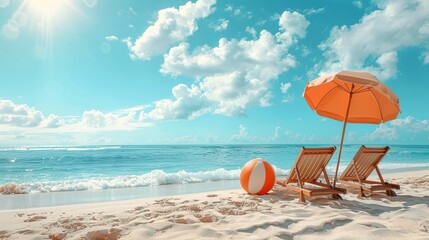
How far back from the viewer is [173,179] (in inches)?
411

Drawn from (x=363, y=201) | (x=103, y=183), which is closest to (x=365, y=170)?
(x=363, y=201)

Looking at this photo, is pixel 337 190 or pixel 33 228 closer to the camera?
pixel 33 228

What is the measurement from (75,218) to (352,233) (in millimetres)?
3892

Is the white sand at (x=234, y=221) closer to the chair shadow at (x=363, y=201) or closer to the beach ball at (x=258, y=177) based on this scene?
the chair shadow at (x=363, y=201)

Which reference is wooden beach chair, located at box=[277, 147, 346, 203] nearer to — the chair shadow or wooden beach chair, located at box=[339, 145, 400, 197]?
the chair shadow

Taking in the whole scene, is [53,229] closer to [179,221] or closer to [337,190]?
[179,221]

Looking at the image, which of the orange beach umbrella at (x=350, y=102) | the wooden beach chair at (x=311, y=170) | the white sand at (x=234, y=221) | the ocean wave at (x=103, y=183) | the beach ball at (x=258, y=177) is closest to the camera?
the white sand at (x=234, y=221)

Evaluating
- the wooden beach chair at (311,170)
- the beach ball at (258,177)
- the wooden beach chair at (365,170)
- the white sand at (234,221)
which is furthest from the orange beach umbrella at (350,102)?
the white sand at (234,221)

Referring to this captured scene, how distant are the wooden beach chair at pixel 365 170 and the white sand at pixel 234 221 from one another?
0.52m

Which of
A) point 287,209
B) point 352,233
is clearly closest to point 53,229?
point 287,209

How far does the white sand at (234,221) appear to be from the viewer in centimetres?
361

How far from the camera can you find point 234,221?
4137 millimetres

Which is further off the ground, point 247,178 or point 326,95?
point 326,95

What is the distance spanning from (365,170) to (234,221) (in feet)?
14.2
